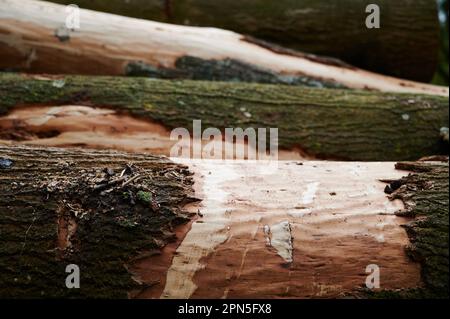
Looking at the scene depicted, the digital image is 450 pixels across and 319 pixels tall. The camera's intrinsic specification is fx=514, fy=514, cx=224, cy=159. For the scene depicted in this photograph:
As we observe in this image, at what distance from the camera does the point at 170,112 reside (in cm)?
320

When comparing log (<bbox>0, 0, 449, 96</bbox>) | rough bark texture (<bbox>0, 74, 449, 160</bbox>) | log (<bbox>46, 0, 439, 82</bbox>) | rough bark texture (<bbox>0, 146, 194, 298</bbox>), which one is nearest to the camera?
rough bark texture (<bbox>0, 146, 194, 298</bbox>)

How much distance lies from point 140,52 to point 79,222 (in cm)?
199

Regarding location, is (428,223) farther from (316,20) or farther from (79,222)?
(316,20)

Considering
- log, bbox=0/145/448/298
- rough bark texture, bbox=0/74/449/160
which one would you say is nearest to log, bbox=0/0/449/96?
rough bark texture, bbox=0/74/449/160

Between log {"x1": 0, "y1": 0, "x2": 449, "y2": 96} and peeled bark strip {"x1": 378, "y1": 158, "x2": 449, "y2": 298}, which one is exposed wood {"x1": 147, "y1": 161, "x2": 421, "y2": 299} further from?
log {"x1": 0, "y1": 0, "x2": 449, "y2": 96}

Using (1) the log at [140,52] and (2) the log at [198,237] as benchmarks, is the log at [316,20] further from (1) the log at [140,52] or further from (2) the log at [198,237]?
(2) the log at [198,237]

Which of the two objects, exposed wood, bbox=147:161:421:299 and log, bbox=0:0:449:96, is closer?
exposed wood, bbox=147:161:421:299

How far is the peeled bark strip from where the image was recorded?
1.97 metres

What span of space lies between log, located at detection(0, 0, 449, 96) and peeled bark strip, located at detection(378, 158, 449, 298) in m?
1.81

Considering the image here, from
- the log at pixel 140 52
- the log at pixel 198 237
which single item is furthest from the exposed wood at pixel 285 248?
the log at pixel 140 52

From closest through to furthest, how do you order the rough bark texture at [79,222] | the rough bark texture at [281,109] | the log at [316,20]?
the rough bark texture at [79,222] < the rough bark texture at [281,109] < the log at [316,20]

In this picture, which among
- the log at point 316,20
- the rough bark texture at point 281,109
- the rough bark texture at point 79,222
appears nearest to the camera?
the rough bark texture at point 79,222

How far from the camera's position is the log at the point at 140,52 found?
3504 millimetres

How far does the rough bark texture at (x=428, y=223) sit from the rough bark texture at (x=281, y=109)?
103 cm
